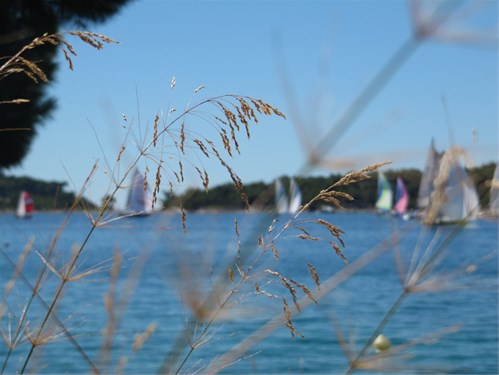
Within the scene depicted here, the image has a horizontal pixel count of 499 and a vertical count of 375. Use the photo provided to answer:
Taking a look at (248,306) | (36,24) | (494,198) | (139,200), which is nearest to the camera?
(494,198)

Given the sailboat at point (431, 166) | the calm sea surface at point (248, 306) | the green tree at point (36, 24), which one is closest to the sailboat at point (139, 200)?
the calm sea surface at point (248, 306)

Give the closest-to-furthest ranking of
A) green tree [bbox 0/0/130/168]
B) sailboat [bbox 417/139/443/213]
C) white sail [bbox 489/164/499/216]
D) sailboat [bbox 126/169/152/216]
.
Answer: white sail [bbox 489/164/499/216]
sailboat [bbox 417/139/443/213]
sailboat [bbox 126/169/152/216]
green tree [bbox 0/0/130/168]

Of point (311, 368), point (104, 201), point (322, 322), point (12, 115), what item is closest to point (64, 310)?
point (322, 322)

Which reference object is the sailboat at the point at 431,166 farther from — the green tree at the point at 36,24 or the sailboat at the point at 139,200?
the green tree at the point at 36,24

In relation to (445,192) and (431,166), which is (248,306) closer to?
(445,192)

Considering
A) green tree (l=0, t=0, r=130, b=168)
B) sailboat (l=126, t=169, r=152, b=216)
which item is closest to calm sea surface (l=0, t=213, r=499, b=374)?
sailboat (l=126, t=169, r=152, b=216)

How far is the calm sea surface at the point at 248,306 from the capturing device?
98 cm

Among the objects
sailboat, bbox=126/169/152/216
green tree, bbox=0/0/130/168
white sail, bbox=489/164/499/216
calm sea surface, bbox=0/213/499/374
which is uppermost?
green tree, bbox=0/0/130/168

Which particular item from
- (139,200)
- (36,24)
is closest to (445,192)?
(139,200)

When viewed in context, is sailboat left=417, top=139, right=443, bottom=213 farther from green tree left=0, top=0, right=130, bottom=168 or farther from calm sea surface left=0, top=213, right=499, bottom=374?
→ green tree left=0, top=0, right=130, bottom=168

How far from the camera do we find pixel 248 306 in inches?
43.1

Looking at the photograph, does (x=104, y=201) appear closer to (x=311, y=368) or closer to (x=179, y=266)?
(x=179, y=266)

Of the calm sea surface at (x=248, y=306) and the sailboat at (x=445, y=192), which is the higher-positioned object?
the sailboat at (x=445, y=192)

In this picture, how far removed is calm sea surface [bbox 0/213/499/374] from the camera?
3.22ft
